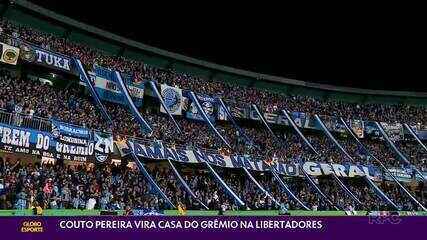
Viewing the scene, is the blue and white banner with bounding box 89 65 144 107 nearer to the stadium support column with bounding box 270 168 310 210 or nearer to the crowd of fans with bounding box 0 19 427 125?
the crowd of fans with bounding box 0 19 427 125

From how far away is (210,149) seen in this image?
3922 cm

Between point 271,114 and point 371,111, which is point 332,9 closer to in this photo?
point 271,114

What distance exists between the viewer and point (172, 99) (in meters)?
42.5

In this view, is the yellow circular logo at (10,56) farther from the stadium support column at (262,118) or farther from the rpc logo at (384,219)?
the rpc logo at (384,219)

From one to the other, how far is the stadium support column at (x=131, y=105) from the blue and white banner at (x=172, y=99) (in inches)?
139

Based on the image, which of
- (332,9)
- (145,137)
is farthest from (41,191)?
(332,9)

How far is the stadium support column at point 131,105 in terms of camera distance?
37.0 meters

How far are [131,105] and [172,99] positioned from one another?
482cm

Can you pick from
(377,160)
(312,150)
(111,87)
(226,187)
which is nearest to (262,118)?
(312,150)

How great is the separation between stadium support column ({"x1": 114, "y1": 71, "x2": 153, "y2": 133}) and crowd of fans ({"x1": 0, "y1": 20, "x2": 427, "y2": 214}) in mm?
577

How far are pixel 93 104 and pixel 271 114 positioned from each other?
65.1 feet

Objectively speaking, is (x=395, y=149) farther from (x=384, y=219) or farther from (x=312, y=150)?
(x=384, y=219)

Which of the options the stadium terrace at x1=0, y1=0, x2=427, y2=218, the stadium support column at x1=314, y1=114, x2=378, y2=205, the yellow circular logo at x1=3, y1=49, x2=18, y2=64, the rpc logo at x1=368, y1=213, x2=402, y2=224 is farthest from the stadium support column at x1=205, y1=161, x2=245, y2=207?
the rpc logo at x1=368, y1=213, x2=402, y2=224

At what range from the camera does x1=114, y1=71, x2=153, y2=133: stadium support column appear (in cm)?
3701
